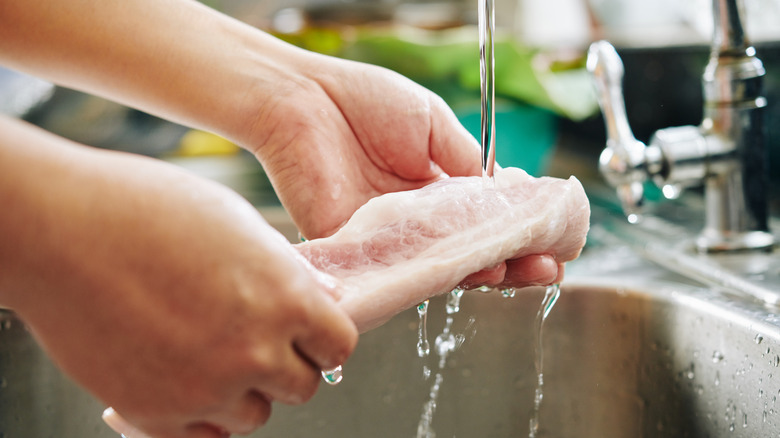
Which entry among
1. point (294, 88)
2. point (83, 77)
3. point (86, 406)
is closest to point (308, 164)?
point (294, 88)

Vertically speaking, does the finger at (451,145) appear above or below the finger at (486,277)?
above

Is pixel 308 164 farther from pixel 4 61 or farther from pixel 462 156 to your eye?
pixel 4 61

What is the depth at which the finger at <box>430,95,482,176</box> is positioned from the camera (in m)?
0.74

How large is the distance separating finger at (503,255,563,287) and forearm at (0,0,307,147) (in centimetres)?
31

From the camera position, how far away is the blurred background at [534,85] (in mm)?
1131

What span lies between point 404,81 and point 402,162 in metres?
0.08

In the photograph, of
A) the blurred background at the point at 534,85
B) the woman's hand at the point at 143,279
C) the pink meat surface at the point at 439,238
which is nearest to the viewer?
the woman's hand at the point at 143,279

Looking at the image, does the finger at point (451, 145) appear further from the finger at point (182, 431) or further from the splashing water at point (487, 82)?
the finger at point (182, 431)

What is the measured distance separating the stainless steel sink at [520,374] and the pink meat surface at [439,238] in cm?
18

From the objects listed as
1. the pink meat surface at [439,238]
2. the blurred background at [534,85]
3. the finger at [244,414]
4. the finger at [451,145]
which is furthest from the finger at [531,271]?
the blurred background at [534,85]

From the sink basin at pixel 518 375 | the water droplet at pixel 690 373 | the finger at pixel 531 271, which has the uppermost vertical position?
the finger at pixel 531 271

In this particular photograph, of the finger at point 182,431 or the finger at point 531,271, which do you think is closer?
the finger at point 182,431

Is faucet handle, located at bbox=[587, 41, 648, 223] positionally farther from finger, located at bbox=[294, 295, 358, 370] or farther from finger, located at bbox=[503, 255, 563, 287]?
finger, located at bbox=[294, 295, 358, 370]

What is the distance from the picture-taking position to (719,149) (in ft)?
2.74
